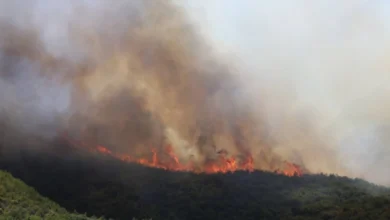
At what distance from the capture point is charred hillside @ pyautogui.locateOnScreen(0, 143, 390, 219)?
36.9 metres

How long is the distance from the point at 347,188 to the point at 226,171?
11913 millimetres

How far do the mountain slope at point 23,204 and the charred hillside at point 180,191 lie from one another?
2.90 meters

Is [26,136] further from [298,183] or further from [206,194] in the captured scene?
[298,183]

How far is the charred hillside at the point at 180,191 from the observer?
121ft

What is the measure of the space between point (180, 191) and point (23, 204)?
14076 millimetres

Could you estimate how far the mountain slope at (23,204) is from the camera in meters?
26.5

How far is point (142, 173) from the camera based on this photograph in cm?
4212

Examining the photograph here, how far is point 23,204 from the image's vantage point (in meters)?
30.2

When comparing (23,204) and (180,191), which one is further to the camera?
(180,191)

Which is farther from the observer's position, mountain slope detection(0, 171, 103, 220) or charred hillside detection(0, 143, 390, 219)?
charred hillside detection(0, 143, 390, 219)

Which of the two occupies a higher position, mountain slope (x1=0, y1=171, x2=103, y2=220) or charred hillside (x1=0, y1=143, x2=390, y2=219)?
charred hillside (x1=0, y1=143, x2=390, y2=219)

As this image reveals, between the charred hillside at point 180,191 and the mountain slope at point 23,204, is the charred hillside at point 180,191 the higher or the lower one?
the higher one

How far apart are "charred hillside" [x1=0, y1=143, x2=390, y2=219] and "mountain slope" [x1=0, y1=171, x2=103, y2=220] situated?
2.90 meters

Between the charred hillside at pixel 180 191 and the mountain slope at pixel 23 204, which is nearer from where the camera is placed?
the mountain slope at pixel 23 204
